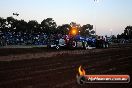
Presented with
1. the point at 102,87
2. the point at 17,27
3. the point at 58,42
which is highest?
the point at 17,27

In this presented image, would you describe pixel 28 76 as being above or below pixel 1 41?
below

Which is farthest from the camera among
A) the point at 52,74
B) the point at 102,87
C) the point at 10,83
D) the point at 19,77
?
the point at 52,74

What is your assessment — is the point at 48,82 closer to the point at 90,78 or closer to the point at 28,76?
the point at 28,76

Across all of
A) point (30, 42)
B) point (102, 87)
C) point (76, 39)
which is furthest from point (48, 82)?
point (30, 42)

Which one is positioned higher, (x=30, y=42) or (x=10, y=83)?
(x=30, y=42)

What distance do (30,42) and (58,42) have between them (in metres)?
9.44

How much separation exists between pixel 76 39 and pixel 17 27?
39.5 m

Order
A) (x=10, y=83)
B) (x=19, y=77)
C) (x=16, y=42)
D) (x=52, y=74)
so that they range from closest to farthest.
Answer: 1. (x=10, y=83)
2. (x=19, y=77)
3. (x=52, y=74)
4. (x=16, y=42)

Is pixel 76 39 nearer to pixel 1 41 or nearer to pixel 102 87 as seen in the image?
pixel 1 41

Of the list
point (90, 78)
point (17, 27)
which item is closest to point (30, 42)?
point (17, 27)

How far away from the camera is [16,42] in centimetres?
3897

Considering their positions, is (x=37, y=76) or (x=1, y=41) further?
(x=1, y=41)

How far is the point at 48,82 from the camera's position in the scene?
428 inches

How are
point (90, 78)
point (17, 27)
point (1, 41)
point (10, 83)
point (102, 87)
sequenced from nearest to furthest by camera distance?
1. point (90, 78)
2. point (102, 87)
3. point (10, 83)
4. point (1, 41)
5. point (17, 27)
